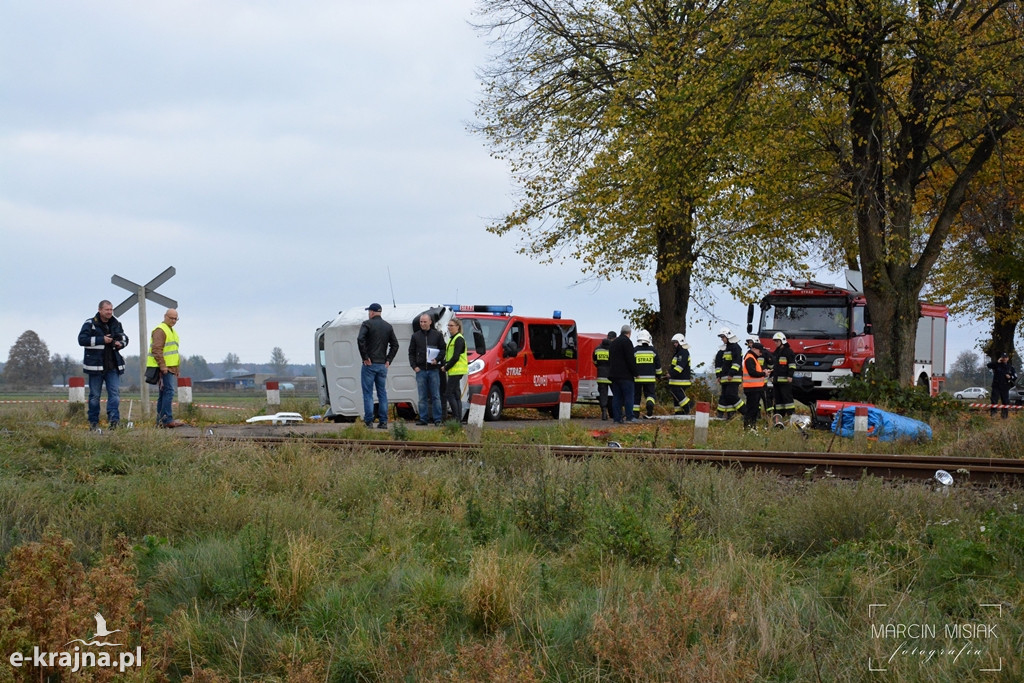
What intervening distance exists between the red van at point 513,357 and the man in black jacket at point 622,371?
1.95 m

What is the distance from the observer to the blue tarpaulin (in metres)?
15.1

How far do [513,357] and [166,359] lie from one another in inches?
270

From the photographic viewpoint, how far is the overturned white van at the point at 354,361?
1877 centimetres

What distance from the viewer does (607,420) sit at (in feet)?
67.6

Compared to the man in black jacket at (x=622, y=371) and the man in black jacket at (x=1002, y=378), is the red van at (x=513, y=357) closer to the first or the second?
the man in black jacket at (x=622, y=371)

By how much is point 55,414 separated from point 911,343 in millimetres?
16326

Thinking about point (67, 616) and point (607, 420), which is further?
point (607, 420)

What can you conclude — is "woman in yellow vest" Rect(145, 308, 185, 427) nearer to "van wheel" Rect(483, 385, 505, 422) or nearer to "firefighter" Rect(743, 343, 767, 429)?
"van wheel" Rect(483, 385, 505, 422)

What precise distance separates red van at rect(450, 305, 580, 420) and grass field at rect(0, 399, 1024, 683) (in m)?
9.59

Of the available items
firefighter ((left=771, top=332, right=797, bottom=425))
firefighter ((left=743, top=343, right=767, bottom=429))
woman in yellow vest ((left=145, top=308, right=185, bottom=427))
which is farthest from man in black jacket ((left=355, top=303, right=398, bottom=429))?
firefighter ((left=771, top=332, right=797, bottom=425))

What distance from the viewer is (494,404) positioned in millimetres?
19844

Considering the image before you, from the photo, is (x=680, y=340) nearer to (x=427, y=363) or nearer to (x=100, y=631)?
(x=427, y=363)

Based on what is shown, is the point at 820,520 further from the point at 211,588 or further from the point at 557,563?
the point at 211,588

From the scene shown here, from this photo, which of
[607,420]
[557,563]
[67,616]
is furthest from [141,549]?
[607,420]
